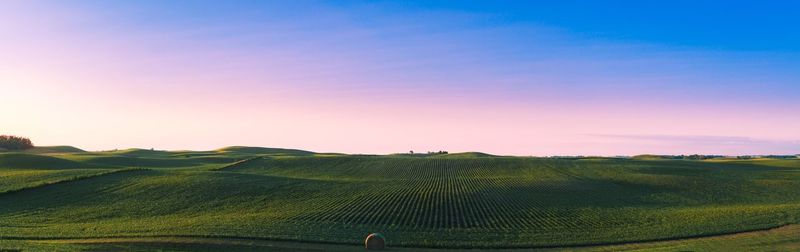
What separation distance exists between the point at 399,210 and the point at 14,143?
403 ft

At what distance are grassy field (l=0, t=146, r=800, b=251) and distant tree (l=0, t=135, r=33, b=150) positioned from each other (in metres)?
60.3

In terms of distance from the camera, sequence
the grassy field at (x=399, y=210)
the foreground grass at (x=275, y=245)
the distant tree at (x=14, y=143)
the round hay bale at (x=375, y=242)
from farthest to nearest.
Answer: the distant tree at (x=14, y=143) < the grassy field at (x=399, y=210) < the round hay bale at (x=375, y=242) < the foreground grass at (x=275, y=245)

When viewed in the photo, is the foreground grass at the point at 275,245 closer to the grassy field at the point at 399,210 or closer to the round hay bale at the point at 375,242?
the grassy field at the point at 399,210

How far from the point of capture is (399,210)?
1665 inches

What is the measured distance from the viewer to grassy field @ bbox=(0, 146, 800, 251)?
3131cm

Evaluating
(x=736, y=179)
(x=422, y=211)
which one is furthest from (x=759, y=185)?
(x=422, y=211)

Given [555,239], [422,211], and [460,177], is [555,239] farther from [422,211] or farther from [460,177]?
[460,177]

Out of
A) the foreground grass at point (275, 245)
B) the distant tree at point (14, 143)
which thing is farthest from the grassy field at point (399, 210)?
the distant tree at point (14, 143)

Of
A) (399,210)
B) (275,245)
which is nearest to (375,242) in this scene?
(275,245)

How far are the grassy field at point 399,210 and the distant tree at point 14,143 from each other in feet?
198

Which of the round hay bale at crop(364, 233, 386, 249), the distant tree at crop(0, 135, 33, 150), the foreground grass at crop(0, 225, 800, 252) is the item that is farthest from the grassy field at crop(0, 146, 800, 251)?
the distant tree at crop(0, 135, 33, 150)

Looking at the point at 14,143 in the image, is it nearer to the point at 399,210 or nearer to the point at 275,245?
the point at 399,210

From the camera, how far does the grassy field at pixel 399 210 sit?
103 feet

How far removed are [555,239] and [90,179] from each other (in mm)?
48080
